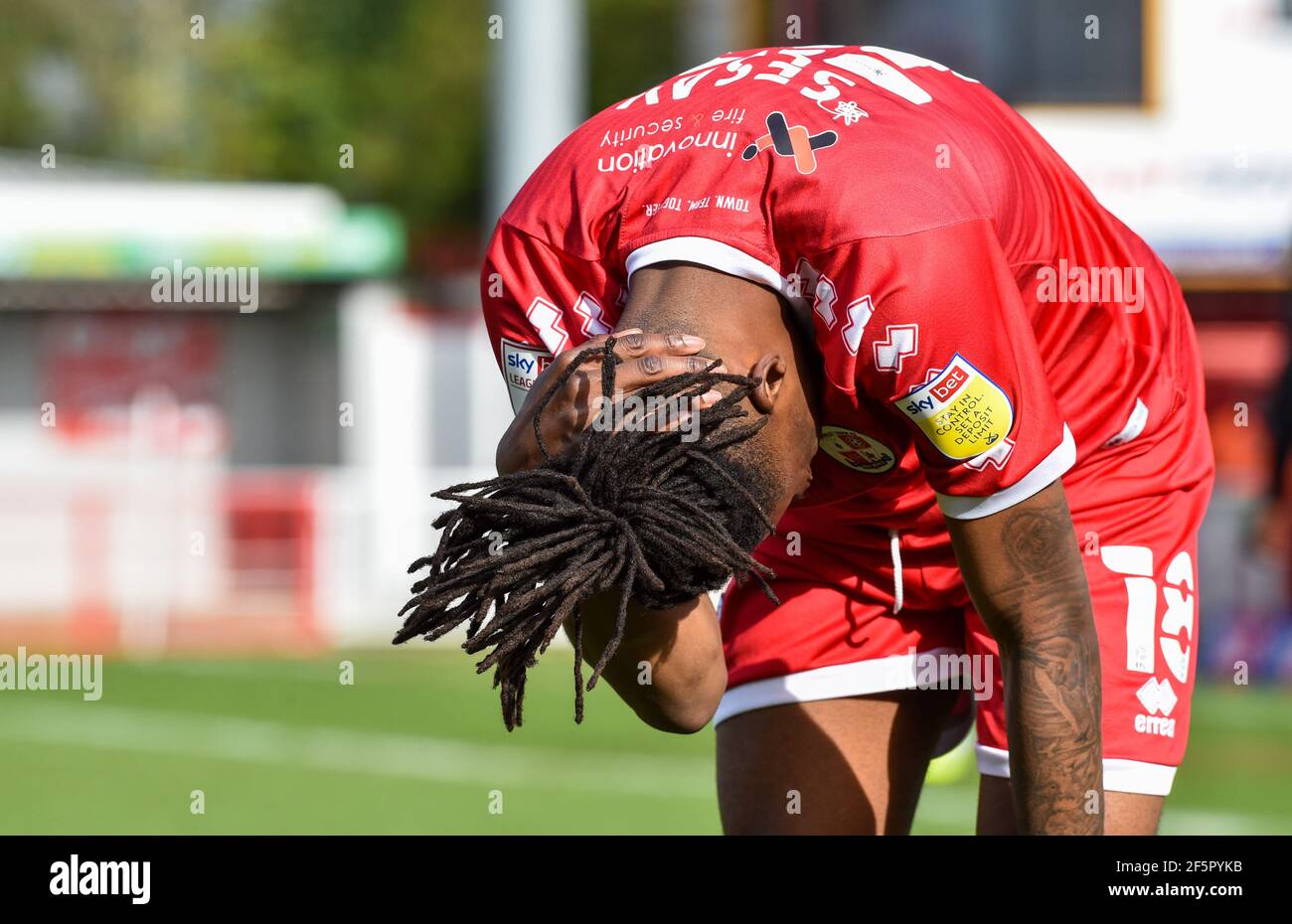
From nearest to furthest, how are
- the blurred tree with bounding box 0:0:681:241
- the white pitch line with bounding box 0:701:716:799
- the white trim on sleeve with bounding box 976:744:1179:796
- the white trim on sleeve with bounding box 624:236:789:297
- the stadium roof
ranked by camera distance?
the white trim on sleeve with bounding box 624:236:789:297
the white trim on sleeve with bounding box 976:744:1179:796
the white pitch line with bounding box 0:701:716:799
the stadium roof
the blurred tree with bounding box 0:0:681:241

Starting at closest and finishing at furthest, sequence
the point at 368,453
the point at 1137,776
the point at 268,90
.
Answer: the point at 1137,776 → the point at 368,453 → the point at 268,90

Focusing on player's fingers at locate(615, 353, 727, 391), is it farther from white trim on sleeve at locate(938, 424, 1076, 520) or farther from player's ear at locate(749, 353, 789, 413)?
white trim on sleeve at locate(938, 424, 1076, 520)

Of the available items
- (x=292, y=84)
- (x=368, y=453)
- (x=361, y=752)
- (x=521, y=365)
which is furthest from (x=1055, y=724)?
(x=292, y=84)

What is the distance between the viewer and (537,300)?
3.27 meters

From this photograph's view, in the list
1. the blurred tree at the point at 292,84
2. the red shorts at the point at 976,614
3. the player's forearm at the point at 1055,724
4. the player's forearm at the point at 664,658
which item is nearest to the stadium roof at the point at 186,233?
the blurred tree at the point at 292,84

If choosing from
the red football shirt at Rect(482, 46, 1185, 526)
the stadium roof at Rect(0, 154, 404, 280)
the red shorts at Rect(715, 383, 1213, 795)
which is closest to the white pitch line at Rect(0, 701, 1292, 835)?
the red shorts at Rect(715, 383, 1213, 795)

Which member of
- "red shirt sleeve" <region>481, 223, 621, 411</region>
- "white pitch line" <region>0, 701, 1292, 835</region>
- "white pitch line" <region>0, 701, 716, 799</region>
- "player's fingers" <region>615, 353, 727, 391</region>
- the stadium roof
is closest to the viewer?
"player's fingers" <region>615, 353, 727, 391</region>

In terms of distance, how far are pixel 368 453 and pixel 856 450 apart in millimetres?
16821

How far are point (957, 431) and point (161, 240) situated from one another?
18.5m

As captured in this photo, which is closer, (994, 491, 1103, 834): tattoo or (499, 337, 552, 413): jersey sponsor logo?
(994, 491, 1103, 834): tattoo

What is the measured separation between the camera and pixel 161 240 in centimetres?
2028

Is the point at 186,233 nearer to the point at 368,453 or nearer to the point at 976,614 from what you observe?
the point at 368,453

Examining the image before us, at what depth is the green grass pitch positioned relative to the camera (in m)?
7.74

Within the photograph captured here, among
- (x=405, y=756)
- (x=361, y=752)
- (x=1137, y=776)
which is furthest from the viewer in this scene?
(x=361, y=752)
